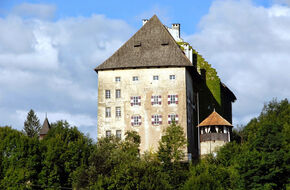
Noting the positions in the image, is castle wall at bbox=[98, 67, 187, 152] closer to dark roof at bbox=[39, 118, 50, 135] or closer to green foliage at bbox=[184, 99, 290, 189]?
green foliage at bbox=[184, 99, 290, 189]

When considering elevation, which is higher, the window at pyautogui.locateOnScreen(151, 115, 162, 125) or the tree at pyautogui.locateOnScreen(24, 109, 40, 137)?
the tree at pyautogui.locateOnScreen(24, 109, 40, 137)

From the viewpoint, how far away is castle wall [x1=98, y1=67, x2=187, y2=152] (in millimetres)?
65188

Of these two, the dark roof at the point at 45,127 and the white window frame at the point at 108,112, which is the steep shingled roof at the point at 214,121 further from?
the dark roof at the point at 45,127

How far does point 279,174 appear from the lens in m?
53.4

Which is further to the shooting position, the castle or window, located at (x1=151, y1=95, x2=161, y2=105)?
window, located at (x1=151, y1=95, x2=161, y2=105)

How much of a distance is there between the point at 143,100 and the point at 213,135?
25.1 ft

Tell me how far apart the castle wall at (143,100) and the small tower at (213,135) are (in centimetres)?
280

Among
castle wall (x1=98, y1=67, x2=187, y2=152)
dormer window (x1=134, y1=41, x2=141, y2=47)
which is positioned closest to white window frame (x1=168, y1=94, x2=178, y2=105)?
castle wall (x1=98, y1=67, x2=187, y2=152)

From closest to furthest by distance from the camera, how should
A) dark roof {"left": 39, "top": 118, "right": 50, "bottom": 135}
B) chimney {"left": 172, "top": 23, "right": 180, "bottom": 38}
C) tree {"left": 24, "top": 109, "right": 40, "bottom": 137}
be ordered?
1. chimney {"left": 172, "top": 23, "right": 180, "bottom": 38}
2. dark roof {"left": 39, "top": 118, "right": 50, "bottom": 135}
3. tree {"left": 24, "top": 109, "right": 40, "bottom": 137}

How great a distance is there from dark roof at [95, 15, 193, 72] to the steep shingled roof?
19.5 feet

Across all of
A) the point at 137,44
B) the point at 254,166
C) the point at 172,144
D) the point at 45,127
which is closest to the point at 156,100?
the point at 172,144

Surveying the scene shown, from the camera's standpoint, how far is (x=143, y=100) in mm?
65938

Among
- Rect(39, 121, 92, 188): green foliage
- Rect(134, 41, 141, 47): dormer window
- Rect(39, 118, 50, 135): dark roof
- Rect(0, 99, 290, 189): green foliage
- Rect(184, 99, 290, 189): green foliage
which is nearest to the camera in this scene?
Rect(184, 99, 290, 189): green foliage

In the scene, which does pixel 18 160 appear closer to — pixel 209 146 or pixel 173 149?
pixel 173 149
